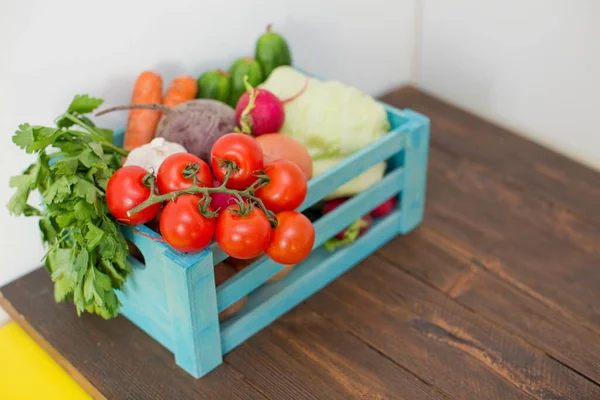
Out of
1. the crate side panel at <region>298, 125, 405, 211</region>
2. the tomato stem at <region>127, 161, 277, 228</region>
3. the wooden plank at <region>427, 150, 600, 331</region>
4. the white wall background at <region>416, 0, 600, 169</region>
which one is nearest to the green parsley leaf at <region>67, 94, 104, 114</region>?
the tomato stem at <region>127, 161, 277, 228</region>

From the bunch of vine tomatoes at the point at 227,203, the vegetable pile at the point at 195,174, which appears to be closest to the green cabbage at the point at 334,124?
the vegetable pile at the point at 195,174

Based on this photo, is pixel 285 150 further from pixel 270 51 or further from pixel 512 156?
pixel 512 156

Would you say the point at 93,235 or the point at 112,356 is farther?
the point at 112,356

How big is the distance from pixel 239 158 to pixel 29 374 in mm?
453

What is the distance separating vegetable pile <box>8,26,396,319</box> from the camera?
2.97 ft

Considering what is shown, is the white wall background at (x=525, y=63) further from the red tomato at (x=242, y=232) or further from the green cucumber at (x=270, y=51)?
the red tomato at (x=242, y=232)

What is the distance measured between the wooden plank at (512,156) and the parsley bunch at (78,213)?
2.47ft

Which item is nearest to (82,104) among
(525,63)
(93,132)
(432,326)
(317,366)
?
(93,132)

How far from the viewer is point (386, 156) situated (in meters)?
1.19

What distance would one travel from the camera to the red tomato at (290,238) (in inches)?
35.8

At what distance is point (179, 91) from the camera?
4.02ft

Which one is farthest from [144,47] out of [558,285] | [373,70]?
[558,285]

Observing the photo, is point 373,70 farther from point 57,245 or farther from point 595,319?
point 57,245

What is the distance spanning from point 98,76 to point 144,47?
90mm
